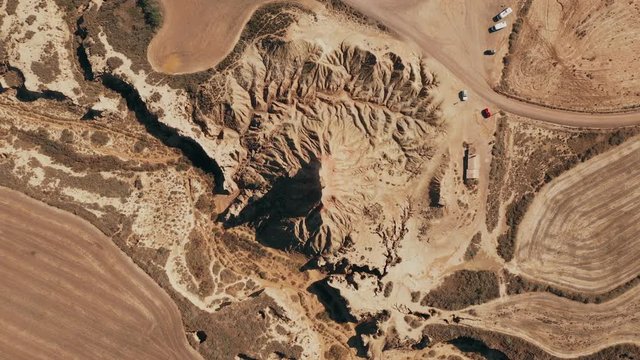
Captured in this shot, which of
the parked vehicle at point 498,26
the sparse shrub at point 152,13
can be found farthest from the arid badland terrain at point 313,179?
the parked vehicle at point 498,26

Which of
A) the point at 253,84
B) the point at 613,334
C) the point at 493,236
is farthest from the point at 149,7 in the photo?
the point at 613,334

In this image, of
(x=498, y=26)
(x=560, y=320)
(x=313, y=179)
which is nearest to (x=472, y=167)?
(x=498, y=26)

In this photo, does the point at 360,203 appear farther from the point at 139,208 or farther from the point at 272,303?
the point at 139,208

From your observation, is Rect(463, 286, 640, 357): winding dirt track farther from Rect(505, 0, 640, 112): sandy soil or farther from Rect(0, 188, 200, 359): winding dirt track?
Rect(0, 188, 200, 359): winding dirt track

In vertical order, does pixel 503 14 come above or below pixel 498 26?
above

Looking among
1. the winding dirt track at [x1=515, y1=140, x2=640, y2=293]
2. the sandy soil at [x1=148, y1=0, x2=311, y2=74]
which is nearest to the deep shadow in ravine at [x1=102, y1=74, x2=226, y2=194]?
the sandy soil at [x1=148, y1=0, x2=311, y2=74]

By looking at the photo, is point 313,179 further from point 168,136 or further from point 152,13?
point 152,13

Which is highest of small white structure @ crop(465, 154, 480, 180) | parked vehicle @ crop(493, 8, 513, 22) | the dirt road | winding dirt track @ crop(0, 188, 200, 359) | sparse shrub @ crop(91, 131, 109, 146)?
parked vehicle @ crop(493, 8, 513, 22)
